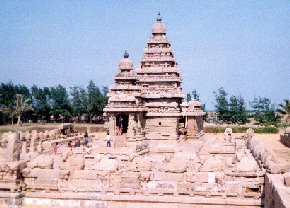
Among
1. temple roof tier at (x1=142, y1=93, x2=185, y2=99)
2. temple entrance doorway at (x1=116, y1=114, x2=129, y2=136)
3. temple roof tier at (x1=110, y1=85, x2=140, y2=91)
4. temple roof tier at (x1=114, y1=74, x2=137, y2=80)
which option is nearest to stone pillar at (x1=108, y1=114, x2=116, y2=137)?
temple entrance doorway at (x1=116, y1=114, x2=129, y2=136)

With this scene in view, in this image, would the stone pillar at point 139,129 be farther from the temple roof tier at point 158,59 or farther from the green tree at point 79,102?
the green tree at point 79,102

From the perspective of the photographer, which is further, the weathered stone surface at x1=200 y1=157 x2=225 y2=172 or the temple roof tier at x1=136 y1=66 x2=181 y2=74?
the temple roof tier at x1=136 y1=66 x2=181 y2=74

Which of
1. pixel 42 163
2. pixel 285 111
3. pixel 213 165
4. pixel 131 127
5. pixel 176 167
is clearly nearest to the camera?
pixel 176 167

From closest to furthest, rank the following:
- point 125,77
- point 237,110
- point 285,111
→ point 125,77, point 285,111, point 237,110

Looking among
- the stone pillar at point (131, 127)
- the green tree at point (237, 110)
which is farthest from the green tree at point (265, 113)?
the stone pillar at point (131, 127)

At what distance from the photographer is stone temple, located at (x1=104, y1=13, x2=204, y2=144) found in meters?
33.6

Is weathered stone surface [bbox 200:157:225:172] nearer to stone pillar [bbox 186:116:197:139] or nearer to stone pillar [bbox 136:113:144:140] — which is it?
stone pillar [bbox 136:113:144:140]

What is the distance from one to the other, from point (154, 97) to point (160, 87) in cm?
128

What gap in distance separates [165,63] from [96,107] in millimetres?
38799

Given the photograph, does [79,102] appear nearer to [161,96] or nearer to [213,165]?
[161,96]

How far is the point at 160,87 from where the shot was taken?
1407 inches

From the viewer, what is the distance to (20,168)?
54.2 ft

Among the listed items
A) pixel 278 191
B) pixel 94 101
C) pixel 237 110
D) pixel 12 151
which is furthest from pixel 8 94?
pixel 278 191

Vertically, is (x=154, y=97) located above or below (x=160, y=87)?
below
